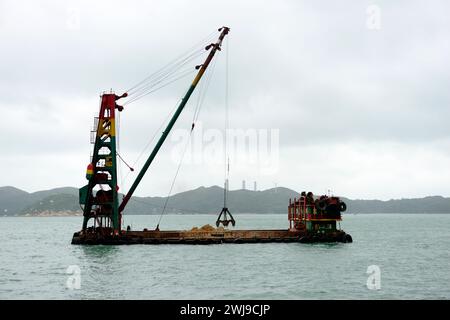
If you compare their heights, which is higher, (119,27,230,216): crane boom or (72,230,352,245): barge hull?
(119,27,230,216): crane boom

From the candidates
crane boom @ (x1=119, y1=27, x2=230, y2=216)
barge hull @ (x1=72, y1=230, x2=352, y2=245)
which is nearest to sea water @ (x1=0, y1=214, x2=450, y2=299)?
barge hull @ (x1=72, y1=230, x2=352, y2=245)

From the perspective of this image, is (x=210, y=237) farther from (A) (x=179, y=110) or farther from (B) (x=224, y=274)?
(B) (x=224, y=274)

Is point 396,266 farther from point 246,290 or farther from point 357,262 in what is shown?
point 246,290

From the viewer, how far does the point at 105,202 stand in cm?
5116

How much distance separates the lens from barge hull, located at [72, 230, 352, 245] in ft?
168

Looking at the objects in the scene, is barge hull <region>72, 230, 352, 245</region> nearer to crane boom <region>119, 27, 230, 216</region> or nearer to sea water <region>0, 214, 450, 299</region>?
sea water <region>0, 214, 450, 299</region>

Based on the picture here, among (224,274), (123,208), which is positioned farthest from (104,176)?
(224,274)

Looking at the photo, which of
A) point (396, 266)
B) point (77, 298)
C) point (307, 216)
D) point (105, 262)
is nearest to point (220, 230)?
point (307, 216)

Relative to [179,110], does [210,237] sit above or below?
below

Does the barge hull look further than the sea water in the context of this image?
Yes

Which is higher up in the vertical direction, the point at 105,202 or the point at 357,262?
the point at 105,202

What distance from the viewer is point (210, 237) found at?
52969 millimetres
